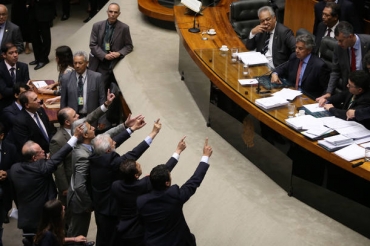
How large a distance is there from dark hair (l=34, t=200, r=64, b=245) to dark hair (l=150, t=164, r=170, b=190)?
64cm

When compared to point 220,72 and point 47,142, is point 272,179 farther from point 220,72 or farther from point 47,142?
point 47,142

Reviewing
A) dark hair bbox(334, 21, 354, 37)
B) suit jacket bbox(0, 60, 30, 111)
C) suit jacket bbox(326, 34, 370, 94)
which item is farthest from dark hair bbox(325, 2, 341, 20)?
suit jacket bbox(0, 60, 30, 111)

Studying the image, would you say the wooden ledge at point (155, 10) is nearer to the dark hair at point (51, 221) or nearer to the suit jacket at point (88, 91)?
the suit jacket at point (88, 91)

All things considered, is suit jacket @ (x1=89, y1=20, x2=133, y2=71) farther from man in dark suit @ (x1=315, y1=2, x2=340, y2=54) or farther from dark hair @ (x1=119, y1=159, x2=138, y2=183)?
dark hair @ (x1=119, y1=159, x2=138, y2=183)

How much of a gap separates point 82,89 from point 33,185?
178 centimetres

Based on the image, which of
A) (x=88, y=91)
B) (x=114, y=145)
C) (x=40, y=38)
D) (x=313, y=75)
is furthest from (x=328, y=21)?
(x=40, y=38)

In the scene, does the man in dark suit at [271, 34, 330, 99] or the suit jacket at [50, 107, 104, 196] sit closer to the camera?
the suit jacket at [50, 107, 104, 196]

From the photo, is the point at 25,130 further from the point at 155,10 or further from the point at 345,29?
the point at 155,10

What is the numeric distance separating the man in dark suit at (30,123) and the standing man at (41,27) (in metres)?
3.44

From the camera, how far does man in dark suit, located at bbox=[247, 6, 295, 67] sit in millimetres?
6555

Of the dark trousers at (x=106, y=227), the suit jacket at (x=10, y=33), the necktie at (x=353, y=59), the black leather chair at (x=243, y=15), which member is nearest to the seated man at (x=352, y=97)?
the necktie at (x=353, y=59)

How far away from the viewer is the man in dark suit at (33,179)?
511 centimetres

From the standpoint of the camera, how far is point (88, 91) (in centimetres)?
673

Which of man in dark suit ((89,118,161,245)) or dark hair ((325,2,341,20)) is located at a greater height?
dark hair ((325,2,341,20))
